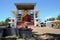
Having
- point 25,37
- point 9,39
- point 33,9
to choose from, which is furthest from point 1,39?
point 33,9

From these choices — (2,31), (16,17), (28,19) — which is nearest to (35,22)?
(28,19)

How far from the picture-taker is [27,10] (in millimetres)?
37969

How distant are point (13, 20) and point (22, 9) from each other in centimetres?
346

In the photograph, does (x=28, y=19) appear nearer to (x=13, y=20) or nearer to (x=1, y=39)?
(x=13, y=20)

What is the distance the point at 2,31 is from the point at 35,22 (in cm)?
2295

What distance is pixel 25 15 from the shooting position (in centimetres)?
3725

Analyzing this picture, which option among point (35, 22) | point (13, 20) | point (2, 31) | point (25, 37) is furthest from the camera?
point (13, 20)

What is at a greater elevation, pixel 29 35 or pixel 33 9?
pixel 33 9

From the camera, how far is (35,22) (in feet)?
116

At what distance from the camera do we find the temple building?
118 feet

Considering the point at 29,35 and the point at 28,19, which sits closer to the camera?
the point at 29,35

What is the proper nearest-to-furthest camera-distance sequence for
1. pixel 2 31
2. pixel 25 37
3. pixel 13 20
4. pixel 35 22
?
1. pixel 25 37
2. pixel 2 31
3. pixel 35 22
4. pixel 13 20

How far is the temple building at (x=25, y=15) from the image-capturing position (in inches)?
1416

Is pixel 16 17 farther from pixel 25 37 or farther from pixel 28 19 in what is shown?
pixel 25 37
